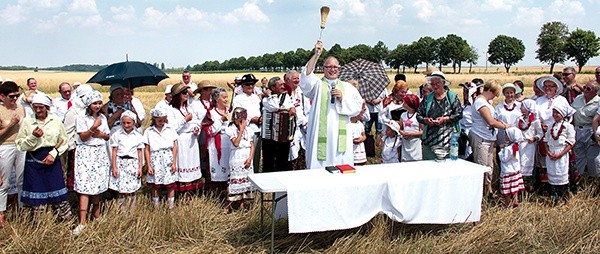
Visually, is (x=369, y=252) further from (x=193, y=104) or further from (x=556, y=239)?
(x=193, y=104)

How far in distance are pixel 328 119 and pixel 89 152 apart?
106 inches

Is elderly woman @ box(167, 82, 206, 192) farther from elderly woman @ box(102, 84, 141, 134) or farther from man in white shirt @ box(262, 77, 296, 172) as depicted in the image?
man in white shirt @ box(262, 77, 296, 172)

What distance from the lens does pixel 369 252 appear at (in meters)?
4.36

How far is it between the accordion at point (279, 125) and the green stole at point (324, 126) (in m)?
0.86

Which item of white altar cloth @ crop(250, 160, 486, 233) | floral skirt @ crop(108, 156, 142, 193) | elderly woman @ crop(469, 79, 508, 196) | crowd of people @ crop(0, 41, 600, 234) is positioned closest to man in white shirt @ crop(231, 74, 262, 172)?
crowd of people @ crop(0, 41, 600, 234)

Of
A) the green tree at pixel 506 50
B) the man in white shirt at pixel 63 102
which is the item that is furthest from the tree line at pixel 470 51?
the man in white shirt at pixel 63 102

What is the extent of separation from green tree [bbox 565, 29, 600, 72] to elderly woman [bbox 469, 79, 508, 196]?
274 ft

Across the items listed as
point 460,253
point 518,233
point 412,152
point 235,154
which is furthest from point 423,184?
point 235,154

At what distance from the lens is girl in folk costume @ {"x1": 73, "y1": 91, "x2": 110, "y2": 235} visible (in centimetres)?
518

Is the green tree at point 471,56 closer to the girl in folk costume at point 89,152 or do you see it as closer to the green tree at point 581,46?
the green tree at point 581,46

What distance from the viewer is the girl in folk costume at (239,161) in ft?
19.1

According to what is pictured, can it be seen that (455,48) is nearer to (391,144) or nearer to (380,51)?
(380,51)

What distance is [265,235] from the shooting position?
4906 millimetres

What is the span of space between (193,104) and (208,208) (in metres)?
1.60
